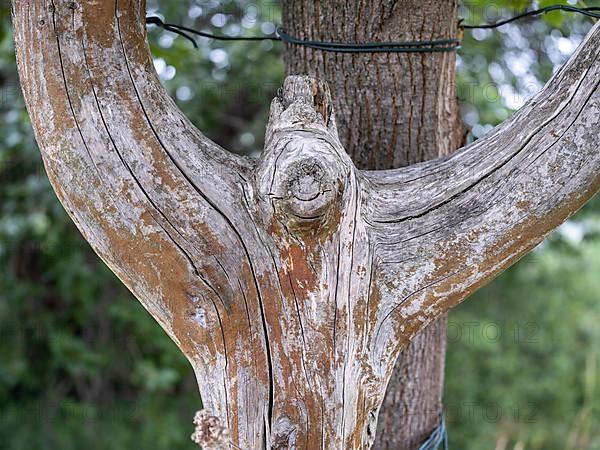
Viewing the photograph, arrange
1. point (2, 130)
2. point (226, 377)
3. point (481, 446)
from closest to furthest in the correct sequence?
point (226, 377), point (2, 130), point (481, 446)

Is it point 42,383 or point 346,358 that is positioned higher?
point 42,383

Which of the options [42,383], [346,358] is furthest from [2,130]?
[346,358]

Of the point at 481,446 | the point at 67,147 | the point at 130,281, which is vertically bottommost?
the point at 130,281

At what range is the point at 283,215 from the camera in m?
1.00

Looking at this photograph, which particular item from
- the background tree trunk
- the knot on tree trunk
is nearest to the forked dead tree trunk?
the knot on tree trunk

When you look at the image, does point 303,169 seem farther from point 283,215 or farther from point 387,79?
point 387,79

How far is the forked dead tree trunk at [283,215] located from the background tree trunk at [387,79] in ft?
1.12

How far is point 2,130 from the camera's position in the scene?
286cm

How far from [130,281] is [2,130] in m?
2.09

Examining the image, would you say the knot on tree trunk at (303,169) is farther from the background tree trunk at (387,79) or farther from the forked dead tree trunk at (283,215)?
the background tree trunk at (387,79)

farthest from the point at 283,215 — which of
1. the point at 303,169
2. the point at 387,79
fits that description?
the point at 387,79

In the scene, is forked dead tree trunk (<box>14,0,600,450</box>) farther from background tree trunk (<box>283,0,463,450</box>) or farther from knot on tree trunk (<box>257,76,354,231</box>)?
background tree trunk (<box>283,0,463,450</box>)

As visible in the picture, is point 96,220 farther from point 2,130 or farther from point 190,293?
point 2,130

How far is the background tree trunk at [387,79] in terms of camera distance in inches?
57.1
